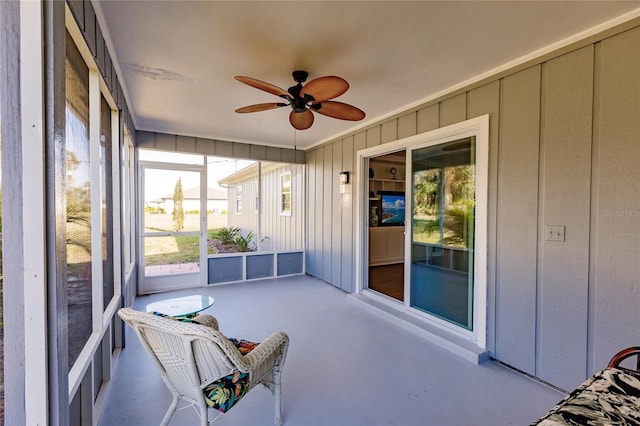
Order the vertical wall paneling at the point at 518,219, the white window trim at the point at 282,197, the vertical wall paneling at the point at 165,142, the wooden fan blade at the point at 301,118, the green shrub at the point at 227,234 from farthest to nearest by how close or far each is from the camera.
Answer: the white window trim at the point at 282,197, the green shrub at the point at 227,234, the vertical wall paneling at the point at 165,142, the wooden fan blade at the point at 301,118, the vertical wall paneling at the point at 518,219

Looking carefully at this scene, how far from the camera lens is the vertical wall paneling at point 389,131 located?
12.9 feet

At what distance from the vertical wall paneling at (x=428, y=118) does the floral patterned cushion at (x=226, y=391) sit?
120 inches

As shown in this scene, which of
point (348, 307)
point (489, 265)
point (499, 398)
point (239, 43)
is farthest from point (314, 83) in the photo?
point (348, 307)

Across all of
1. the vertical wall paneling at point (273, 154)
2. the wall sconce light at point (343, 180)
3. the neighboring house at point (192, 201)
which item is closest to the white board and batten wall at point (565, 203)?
the wall sconce light at point (343, 180)

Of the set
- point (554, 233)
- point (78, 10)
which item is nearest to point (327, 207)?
point (554, 233)

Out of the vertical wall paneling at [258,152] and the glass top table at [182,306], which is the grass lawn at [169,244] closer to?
the vertical wall paneling at [258,152]

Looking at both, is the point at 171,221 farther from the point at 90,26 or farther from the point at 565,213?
the point at 565,213

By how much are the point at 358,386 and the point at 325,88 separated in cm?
229

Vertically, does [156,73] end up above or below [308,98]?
above

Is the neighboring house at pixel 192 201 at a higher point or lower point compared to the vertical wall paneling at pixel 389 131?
lower

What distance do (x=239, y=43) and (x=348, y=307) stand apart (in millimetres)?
3419

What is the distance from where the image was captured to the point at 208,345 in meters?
1.50

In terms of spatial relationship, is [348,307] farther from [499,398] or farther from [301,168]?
[301,168]

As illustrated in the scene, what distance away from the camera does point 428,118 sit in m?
3.42
